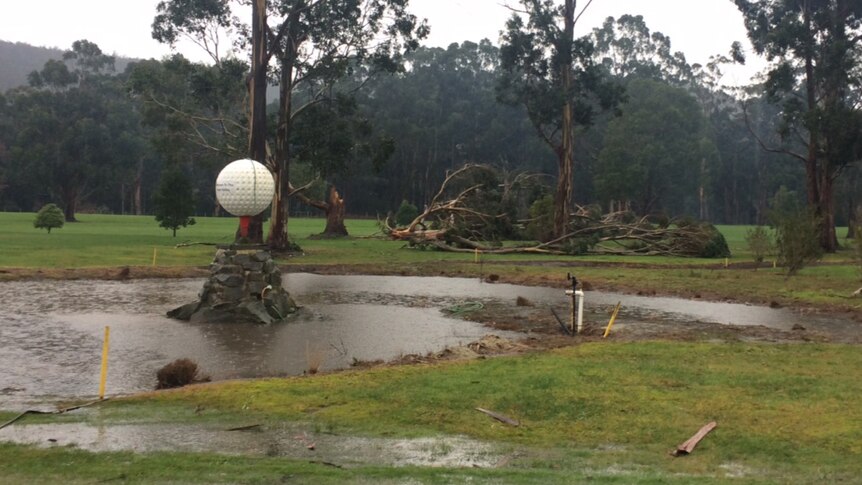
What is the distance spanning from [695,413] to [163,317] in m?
11.3

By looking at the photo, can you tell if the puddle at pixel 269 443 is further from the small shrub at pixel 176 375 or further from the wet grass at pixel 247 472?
the small shrub at pixel 176 375

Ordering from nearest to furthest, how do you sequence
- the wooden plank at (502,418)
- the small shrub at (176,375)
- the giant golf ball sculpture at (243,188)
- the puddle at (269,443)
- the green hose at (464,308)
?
the puddle at (269,443)
the wooden plank at (502,418)
the small shrub at (176,375)
the giant golf ball sculpture at (243,188)
the green hose at (464,308)

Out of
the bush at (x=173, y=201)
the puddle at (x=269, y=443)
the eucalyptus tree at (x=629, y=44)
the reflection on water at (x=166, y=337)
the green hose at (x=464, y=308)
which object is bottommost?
the reflection on water at (x=166, y=337)

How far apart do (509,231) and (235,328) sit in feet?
102

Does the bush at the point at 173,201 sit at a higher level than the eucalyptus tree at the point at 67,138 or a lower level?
lower

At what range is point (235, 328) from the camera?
1527 centimetres

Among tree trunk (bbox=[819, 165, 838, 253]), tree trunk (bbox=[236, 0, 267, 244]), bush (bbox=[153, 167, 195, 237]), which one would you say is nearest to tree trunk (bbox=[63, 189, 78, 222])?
bush (bbox=[153, 167, 195, 237])

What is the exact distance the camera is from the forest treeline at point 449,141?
7312 cm

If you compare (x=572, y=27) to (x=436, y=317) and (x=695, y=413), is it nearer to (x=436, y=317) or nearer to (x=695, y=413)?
(x=436, y=317)

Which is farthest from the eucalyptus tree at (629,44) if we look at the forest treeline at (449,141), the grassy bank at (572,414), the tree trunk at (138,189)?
the grassy bank at (572,414)

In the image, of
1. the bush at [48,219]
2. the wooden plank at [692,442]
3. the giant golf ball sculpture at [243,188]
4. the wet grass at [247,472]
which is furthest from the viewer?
the bush at [48,219]

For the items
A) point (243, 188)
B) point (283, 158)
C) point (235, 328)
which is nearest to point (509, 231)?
point (283, 158)

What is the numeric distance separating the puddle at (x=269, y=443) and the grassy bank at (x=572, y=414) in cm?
24

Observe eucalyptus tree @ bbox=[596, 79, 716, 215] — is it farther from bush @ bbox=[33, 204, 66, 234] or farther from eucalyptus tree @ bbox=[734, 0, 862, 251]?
bush @ bbox=[33, 204, 66, 234]
